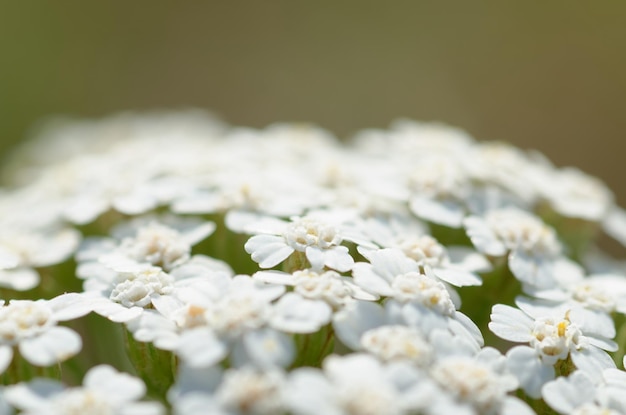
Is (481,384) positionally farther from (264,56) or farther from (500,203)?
(264,56)

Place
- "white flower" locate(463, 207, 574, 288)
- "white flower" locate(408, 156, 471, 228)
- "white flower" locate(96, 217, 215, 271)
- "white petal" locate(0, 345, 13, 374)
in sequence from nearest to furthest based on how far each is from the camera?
"white petal" locate(0, 345, 13, 374) < "white flower" locate(96, 217, 215, 271) < "white flower" locate(463, 207, 574, 288) < "white flower" locate(408, 156, 471, 228)

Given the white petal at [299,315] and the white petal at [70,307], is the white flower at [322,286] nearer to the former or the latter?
the white petal at [299,315]

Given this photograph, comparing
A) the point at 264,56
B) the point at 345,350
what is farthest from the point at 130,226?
the point at 264,56

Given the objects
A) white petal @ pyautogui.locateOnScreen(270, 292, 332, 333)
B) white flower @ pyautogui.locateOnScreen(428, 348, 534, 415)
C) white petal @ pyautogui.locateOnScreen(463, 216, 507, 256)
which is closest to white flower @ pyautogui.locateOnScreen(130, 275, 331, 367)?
white petal @ pyautogui.locateOnScreen(270, 292, 332, 333)

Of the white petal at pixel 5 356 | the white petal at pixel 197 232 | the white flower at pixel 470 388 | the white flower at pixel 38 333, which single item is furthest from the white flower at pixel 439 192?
the white petal at pixel 5 356

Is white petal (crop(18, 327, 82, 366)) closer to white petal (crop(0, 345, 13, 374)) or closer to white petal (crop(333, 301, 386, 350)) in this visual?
white petal (crop(0, 345, 13, 374))

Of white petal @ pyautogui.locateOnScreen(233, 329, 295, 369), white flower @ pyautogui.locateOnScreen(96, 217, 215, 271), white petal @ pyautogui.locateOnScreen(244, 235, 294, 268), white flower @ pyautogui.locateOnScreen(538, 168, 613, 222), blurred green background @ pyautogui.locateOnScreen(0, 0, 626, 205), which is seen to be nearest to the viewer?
white petal @ pyautogui.locateOnScreen(233, 329, 295, 369)

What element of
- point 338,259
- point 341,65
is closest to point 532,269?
point 338,259

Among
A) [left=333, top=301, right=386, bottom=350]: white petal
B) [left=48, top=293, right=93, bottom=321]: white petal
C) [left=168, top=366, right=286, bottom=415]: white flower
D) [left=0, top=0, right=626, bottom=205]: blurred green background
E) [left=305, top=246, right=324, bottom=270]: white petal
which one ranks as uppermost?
[left=305, top=246, right=324, bottom=270]: white petal
